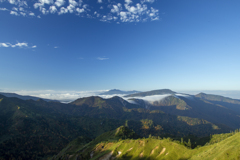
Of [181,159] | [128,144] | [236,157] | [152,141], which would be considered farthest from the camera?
[128,144]

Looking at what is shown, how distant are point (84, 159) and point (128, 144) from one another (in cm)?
6848

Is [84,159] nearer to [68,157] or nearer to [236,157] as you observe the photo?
[68,157]

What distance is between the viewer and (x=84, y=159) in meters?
149

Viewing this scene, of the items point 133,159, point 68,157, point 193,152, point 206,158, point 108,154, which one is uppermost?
point 206,158

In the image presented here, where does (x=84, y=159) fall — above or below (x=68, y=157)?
above

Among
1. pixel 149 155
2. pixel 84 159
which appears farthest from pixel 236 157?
pixel 84 159

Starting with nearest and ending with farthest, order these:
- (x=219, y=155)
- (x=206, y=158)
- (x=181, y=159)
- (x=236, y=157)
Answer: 1. (x=236, y=157)
2. (x=219, y=155)
3. (x=206, y=158)
4. (x=181, y=159)

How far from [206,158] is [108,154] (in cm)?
9867

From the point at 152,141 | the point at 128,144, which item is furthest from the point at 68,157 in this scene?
the point at 152,141

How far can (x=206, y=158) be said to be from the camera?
2522 inches

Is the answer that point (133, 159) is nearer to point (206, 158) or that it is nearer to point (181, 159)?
point (181, 159)

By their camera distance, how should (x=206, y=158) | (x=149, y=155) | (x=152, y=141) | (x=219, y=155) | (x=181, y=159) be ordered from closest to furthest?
(x=219, y=155) < (x=206, y=158) < (x=181, y=159) < (x=149, y=155) < (x=152, y=141)

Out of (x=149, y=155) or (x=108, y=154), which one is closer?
(x=149, y=155)

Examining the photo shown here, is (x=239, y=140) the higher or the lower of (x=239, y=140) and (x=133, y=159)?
the higher
